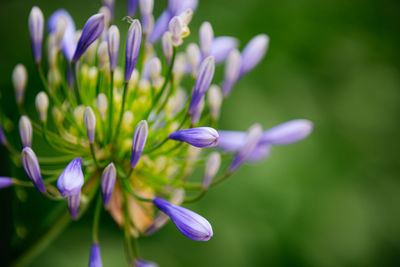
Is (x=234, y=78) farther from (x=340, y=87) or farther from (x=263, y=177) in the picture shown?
(x=340, y=87)

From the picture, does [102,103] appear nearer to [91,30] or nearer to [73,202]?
[91,30]

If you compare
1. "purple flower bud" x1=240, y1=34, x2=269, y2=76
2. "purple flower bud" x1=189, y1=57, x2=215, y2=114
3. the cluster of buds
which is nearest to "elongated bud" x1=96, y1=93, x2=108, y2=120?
the cluster of buds

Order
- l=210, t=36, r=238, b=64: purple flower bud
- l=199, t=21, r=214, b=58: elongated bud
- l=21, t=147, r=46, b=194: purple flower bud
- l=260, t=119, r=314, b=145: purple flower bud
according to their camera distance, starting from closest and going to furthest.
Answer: l=21, t=147, r=46, b=194: purple flower bud → l=199, t=21, r=214, b=58: elongated bud → l=260, t=119, r=314, b=145: purple flower bud → l=210, t=36, r=238, b=64: purple flower bud

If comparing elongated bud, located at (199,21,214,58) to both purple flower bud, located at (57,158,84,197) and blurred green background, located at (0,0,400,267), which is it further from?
blurred green background, located at (0,0,400,267)

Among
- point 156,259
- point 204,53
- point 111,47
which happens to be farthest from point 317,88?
point 111,47

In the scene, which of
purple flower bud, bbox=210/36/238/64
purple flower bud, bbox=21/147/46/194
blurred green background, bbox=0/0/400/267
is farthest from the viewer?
blurred green background, bbox=0/0/400/267

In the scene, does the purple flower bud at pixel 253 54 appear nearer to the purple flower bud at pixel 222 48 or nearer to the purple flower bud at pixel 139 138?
the purple flower bud at pixel 222 48

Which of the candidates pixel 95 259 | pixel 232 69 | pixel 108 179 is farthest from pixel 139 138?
pixel 232 69
